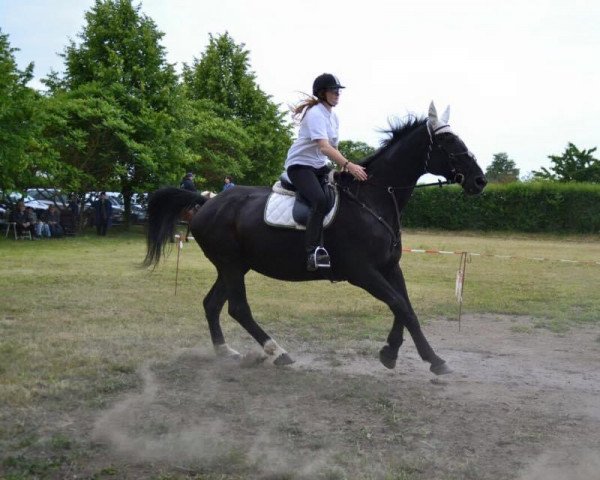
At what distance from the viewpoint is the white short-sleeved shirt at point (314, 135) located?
715cm

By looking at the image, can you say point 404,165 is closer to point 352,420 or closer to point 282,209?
point 282,209

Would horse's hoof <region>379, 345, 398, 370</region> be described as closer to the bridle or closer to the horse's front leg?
the horse's front leg

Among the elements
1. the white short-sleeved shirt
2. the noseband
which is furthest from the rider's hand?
the noseband

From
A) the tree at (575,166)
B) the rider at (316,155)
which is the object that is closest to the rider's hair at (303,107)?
the rider at (316,155)

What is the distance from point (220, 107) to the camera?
137ft

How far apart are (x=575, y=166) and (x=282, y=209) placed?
1955 inches

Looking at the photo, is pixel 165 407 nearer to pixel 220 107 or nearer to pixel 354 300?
A: pixel 354 300

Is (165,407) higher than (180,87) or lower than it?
lower

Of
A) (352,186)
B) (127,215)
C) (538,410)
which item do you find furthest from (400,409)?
(127,215)

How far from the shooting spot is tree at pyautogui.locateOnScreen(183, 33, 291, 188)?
42.2 meters

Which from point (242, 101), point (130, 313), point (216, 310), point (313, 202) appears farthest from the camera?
point (242, 101)

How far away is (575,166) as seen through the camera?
52.6 metres

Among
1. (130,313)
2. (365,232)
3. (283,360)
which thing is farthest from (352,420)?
(130,313)

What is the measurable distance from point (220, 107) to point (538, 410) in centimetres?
3733
